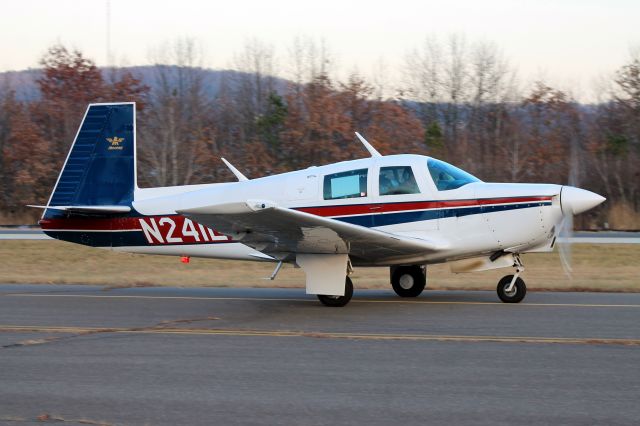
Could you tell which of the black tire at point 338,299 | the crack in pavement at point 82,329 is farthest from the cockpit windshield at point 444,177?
the crack in pavement at point 82,329

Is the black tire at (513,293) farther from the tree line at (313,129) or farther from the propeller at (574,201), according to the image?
the tree line at (313,129)

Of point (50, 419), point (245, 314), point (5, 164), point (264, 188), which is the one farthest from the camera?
point (5, 164)

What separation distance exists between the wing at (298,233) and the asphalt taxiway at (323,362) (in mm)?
825

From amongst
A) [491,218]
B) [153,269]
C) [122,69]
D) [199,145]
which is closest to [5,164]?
[199,145]

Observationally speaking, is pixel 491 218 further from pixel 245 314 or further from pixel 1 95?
pixel 1 95

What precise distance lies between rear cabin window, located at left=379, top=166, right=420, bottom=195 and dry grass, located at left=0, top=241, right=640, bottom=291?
339cm

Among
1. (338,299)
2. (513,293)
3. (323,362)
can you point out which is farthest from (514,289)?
(323,362)

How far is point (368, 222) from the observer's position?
41.4 ft

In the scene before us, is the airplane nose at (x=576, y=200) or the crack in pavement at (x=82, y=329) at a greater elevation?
the airplane nose at (x=576, y=200)

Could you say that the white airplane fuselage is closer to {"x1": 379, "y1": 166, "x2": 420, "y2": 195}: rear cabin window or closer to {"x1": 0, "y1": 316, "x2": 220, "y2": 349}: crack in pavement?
{"x1": 379, "y1": 166, "x2": 420, "y2": 195}: rear cabin window

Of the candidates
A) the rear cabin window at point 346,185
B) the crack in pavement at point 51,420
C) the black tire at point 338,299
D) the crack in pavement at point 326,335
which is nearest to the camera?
the crack in pavement at point 51,420

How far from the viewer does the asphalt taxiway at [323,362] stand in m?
6.30

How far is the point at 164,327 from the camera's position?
10.5 metres

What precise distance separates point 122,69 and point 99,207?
3921 centimetres
